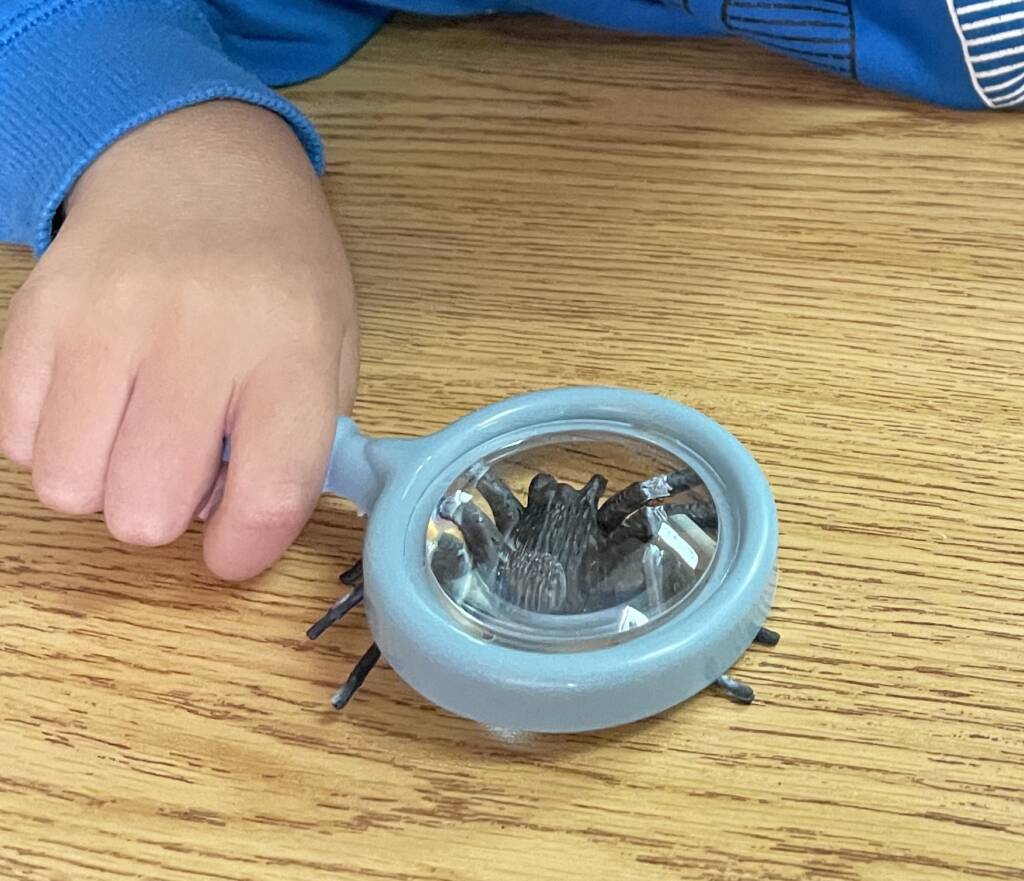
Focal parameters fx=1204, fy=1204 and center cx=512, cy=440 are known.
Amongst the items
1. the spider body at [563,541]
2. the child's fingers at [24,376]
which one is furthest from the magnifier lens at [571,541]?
the child's fingers at [24,376]

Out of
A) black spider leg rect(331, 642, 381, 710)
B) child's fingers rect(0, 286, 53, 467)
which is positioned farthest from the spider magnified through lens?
child's fingers rect(0, 286, 53, 467)

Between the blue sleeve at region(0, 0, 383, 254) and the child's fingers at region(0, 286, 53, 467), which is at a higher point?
the blue sleeve at region(0, 0, 383, 254)

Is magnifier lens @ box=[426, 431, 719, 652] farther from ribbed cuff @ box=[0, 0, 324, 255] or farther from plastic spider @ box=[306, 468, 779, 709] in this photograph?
ribbed cuff @ box=[0, 0, 324, 255]

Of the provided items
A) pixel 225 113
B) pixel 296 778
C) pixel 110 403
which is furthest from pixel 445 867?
pixel 225 113

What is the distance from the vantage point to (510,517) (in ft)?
0.98

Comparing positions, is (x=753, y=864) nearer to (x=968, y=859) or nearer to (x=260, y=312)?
(x=968, y=859)

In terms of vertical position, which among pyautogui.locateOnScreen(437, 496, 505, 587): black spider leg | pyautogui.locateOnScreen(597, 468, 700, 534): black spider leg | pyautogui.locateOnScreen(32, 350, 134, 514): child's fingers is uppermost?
pyautogui.locateOnScreen(597, 468, 700, 534): black spider leg

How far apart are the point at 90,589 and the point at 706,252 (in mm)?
223

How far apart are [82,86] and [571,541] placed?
0.26 m

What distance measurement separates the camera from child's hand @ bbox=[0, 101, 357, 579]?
309 millimetres

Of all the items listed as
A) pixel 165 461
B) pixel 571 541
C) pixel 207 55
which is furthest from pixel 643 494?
pixel 207 55

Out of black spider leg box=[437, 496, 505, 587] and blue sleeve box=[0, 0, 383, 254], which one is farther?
blue sleeve box=[0, 0, 383, 254]

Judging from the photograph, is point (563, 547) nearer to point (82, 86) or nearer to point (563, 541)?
point (563, 541)

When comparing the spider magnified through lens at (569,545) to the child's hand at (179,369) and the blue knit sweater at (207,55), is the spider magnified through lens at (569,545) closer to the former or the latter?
the child's hand at (179,369)
